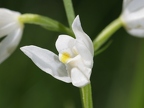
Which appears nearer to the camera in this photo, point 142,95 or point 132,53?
point 142,95

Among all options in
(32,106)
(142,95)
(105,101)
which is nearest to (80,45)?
(142,95)

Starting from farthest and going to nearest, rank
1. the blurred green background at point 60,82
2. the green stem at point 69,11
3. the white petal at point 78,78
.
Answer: the blurred green background at point 60,82, the green stem at point 69,11, the white petal at point 78,78

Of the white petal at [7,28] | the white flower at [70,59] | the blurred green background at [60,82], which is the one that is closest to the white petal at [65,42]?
the white flower at [70,59]

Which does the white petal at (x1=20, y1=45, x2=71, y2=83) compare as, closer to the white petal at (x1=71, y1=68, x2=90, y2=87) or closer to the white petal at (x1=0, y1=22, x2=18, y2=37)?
the white petal at (x1=71, y1=68, x2=90, y2=87)

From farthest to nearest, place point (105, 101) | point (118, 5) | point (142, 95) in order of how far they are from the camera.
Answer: point (118, 5), point (105, 101), point (142, 95)

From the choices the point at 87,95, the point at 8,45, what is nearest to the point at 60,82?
the point at 8,45

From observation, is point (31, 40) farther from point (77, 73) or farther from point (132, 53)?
point (77, 73)

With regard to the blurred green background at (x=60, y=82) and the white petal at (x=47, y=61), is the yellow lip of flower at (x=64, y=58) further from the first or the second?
the blurred green background at (x=60, y=82)
